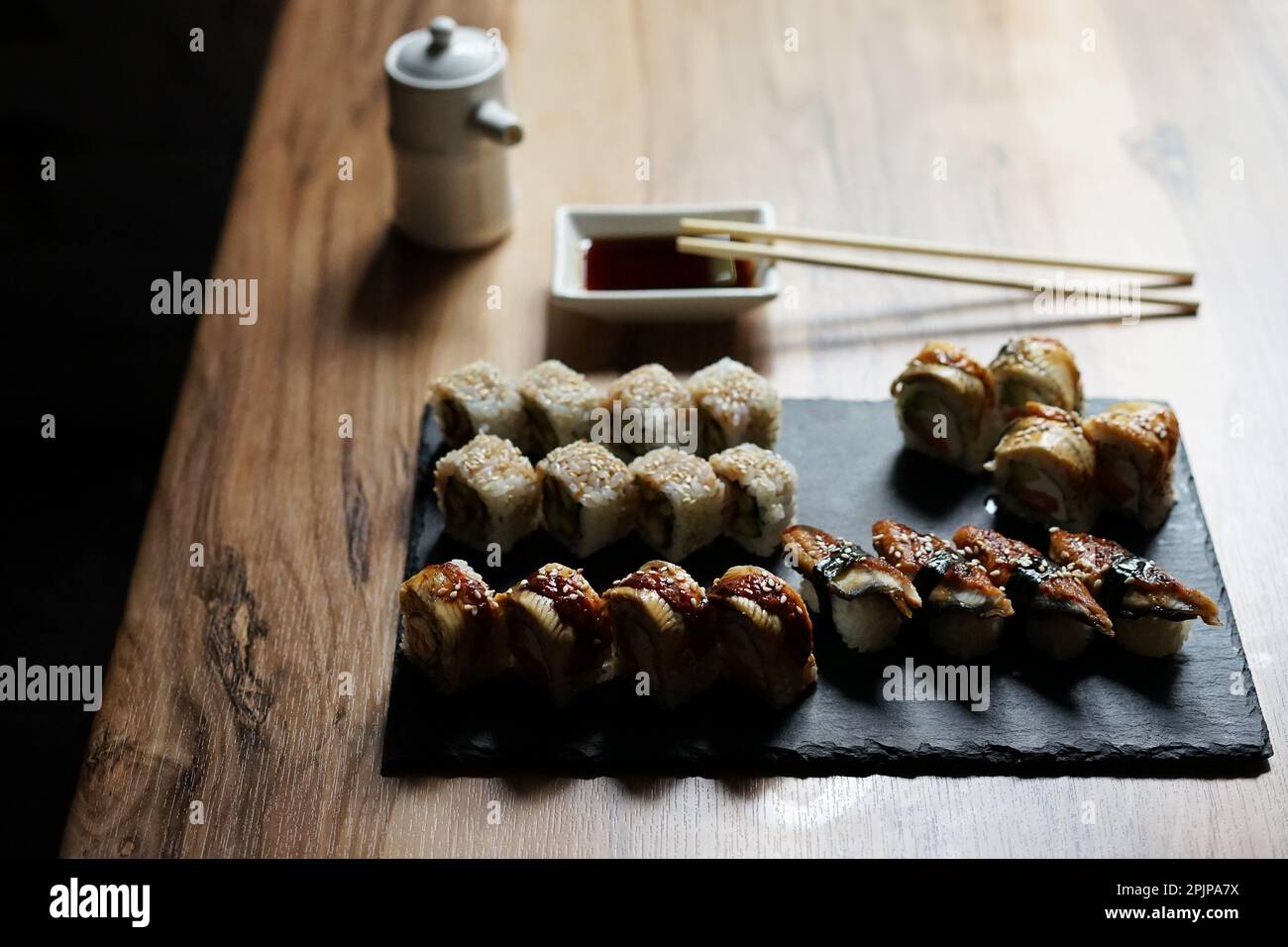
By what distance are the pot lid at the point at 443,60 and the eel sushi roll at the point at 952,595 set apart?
1.26 m

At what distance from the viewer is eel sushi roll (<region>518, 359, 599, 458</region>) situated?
2.28 m

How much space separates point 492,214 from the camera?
283 centimetres

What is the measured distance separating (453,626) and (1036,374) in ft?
3.66

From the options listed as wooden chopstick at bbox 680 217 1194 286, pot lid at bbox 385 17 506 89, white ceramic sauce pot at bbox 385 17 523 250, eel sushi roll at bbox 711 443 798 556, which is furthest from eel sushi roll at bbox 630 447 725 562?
pot lid at bbox 385 17 506 89

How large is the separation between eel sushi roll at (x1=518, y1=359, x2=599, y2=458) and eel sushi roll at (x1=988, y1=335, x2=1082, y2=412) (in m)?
0.73

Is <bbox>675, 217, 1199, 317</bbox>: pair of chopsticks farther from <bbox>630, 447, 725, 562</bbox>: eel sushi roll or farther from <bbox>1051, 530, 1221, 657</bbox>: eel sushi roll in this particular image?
<bbox>1051, 530, 1221, 657</bbox>: eel sushi roll

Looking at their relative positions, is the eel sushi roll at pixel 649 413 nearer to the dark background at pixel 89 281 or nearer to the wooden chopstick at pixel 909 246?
the wooden chopstick at pixel 909 246

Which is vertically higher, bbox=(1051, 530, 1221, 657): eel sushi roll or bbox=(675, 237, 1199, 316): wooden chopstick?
bbox=(675, 237, 1199, 316): wooden chopstick

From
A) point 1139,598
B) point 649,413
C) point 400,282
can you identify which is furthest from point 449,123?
point 1139,598

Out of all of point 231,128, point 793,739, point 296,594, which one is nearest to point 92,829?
point 296,594

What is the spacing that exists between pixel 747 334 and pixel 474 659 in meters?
1.01

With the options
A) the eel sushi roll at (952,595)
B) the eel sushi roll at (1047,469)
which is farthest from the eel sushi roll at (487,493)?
the eel sushi roll at (1047,469)

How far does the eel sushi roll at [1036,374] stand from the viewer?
231 centimetres

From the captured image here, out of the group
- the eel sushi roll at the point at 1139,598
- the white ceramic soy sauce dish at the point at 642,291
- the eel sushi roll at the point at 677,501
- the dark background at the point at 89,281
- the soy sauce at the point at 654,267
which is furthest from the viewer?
the dark background at the point at 89,281
